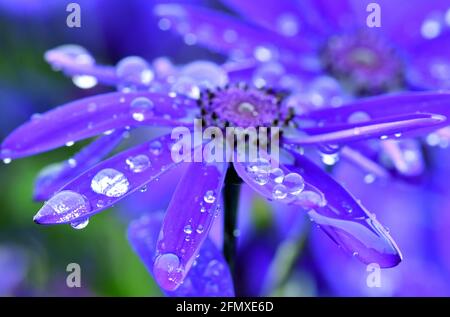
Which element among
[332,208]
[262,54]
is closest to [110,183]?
[332,208]

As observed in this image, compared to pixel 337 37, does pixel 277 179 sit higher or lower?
lower

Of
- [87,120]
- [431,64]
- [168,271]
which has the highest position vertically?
[431,64]

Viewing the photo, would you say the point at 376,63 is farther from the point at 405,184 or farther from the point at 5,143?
the point at 5,143

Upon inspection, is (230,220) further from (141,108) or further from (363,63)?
(363,63)

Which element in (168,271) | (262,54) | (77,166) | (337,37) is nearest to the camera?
(168,271)

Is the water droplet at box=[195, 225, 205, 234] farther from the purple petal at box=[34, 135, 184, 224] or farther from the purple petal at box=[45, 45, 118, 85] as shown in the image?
the purple petal at box=[45, 45, 118, 85]

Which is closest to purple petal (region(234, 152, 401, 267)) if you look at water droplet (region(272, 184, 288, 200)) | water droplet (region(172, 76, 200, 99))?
water droplet (region(272, 184, 288, 200))

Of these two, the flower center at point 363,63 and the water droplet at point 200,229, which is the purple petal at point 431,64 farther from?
the water droplet at point 200,229

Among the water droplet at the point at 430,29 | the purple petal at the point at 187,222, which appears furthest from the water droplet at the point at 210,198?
the water droplet at the point at 430,29
